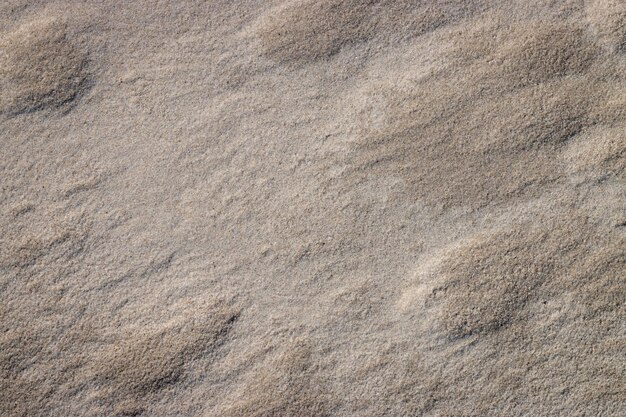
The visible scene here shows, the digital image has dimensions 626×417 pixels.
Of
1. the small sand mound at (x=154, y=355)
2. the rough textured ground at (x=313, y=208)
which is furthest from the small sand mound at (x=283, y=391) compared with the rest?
the small sand mound at (x=154, y=355)

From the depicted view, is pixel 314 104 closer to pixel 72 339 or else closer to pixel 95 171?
pixel 95 171

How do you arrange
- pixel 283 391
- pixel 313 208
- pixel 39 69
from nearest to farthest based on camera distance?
1. pixel 283 391
2. pixel 313 208
3. pixel 39 69

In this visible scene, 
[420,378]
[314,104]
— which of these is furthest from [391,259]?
[314,104]

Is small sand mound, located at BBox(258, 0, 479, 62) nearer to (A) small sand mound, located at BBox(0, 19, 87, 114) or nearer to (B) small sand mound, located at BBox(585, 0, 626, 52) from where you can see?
(B) small sand mound, located at BBox(585, 0, 626, 52)

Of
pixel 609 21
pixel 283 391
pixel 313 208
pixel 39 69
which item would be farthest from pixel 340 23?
pixel 283 391

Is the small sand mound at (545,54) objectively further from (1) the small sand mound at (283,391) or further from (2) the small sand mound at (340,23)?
(1) the small sand mound at (283,391)

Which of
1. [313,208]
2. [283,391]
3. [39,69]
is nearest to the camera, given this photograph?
[283,391]

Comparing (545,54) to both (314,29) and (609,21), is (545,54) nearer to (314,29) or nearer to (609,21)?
(609,21)
